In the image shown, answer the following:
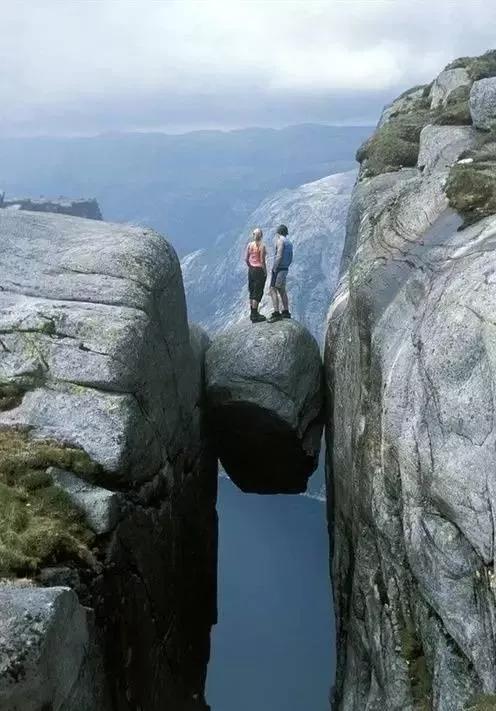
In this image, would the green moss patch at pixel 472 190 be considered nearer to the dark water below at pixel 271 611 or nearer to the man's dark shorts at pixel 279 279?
the man's dark shorts at pixel 279 279

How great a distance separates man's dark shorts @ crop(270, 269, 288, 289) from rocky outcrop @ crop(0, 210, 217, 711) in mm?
2999

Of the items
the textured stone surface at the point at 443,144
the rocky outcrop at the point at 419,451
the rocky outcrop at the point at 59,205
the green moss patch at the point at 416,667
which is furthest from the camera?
the rocky outcrop at the point at 59,205

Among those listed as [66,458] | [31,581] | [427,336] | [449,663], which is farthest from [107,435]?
[449,663]

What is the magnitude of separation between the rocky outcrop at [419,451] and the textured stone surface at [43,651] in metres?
5.69

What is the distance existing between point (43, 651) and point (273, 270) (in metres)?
14.9

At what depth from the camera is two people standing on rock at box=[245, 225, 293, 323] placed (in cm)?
2189

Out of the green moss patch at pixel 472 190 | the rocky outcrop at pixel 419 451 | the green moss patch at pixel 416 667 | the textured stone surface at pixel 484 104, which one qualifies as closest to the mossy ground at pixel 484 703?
the rocky outcrop at pixel 419 451

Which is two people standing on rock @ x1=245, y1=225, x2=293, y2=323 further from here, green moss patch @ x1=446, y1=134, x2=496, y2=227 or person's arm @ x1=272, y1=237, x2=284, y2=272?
green moss patch @ x1=446, y1=134, x2=496, y2=227

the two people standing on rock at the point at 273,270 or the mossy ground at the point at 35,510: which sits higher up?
the two people standing on rock at the point at 273,270

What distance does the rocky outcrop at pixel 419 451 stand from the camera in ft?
36.8

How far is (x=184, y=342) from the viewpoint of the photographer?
822 inches

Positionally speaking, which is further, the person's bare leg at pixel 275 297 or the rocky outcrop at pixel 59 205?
the rocky outcrop at pixel 59 205

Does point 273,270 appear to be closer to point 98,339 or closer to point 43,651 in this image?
point 98,339

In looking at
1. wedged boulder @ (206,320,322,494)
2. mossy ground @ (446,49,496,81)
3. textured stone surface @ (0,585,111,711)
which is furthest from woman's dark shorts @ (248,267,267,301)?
mossy ground @ (446,49,496,81)
